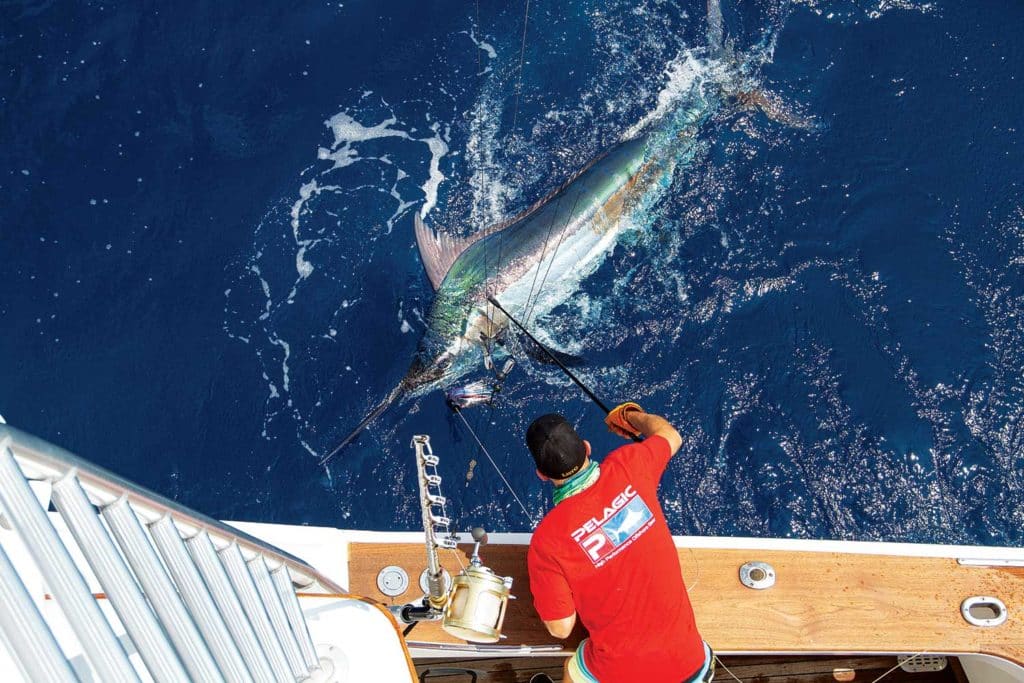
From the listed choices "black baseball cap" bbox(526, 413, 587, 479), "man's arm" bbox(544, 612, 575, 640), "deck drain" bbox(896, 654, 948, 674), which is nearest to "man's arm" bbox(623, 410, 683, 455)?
"black baseball cap" bbox(526, 413, 587, 479)

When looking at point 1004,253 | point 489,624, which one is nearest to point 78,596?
point 489,624

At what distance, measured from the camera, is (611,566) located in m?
2.97

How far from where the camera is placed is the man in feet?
9.69

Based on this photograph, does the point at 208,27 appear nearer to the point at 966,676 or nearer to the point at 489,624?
the point at 489,624

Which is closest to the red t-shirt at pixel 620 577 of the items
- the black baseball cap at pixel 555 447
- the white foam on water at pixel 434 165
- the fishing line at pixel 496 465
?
the black baseball cap at pixel 555 447

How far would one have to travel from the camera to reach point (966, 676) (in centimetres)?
404

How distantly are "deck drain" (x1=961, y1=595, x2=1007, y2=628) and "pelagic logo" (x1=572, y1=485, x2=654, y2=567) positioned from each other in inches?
68.6

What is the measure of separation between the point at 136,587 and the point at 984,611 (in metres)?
3.59

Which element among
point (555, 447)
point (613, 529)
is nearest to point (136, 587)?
point (555, 447)

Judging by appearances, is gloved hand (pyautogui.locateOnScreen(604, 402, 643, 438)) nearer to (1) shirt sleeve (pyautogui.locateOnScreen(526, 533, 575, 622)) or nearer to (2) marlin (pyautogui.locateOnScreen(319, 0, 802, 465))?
(1) shirt sleeve (pyautogui.locateOnScreen(526, 533, 575, 622))

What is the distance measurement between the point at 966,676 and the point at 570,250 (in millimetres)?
3478

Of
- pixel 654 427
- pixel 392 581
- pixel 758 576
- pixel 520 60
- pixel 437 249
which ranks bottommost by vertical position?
pixel 758 576

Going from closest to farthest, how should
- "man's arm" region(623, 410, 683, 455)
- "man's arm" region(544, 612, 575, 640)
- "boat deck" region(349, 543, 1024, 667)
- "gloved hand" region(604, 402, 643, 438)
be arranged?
"man's arm" region(544, 612, 575, 640), "man's arm" region(623, 410, 683, 455), "boat deck" region(349, 543, 1024, 667), "gloved hand" region(604, 402, 643, 438)

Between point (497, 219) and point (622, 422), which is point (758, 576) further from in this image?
point (497, 219)
